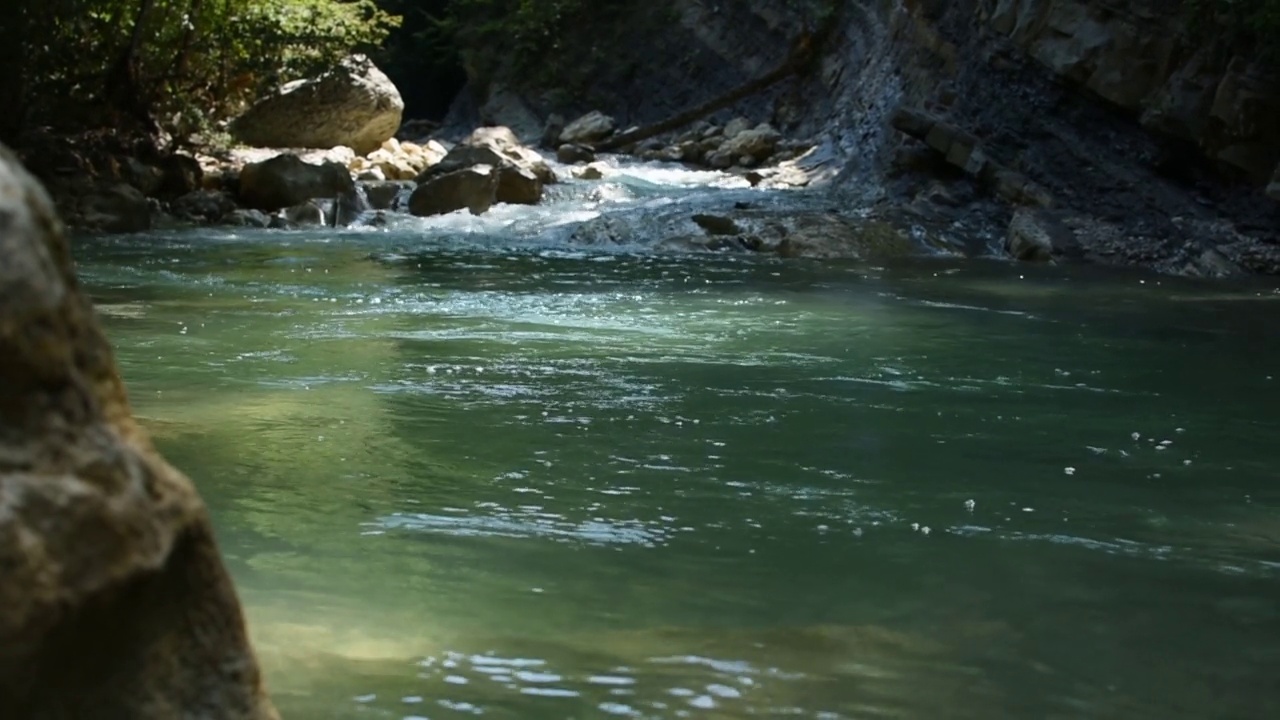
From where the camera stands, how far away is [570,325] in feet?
32.1

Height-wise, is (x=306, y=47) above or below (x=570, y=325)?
above

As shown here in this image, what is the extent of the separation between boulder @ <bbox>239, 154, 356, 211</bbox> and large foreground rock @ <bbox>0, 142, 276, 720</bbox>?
17.4 m

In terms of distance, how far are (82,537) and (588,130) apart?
27.5 m

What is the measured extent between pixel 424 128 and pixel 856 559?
31207 mm

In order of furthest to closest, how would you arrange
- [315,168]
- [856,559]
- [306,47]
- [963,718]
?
[306,47], [315,168], [856,559], [963,718]

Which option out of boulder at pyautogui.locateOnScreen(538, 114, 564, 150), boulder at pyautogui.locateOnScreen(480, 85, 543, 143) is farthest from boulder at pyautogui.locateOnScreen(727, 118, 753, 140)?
boulder at pyautogui.locateOnScreen(480, 85, 543, 143)

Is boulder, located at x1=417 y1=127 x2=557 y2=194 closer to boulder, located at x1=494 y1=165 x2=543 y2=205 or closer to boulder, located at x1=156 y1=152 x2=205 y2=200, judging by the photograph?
boulder, located at x1=494 y1=165 x2=543 y2=205

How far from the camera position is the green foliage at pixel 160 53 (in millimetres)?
18469

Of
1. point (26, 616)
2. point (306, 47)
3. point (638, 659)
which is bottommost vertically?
point (638, 659)

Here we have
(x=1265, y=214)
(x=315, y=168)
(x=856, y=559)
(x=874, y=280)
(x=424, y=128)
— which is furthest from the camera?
(x=424, y=128)

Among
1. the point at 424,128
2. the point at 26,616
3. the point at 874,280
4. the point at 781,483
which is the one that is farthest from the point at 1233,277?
the point at 424,128

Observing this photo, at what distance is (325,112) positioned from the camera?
79.6 feet

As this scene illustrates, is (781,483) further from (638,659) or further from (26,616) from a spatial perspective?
(26,616)

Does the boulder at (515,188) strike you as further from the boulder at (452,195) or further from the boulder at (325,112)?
the boulder at (325,112)
